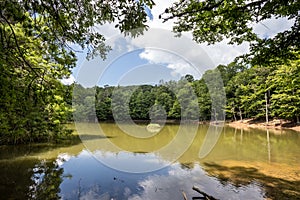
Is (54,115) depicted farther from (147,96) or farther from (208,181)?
(147,96)

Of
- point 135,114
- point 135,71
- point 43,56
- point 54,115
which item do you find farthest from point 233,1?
point 135,114

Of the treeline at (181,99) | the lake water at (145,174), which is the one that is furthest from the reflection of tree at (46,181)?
the treeline at (181,99)

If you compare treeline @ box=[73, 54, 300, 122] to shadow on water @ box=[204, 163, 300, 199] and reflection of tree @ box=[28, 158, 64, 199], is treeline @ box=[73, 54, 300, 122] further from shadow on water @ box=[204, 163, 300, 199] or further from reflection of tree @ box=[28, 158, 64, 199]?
reflection of tree @ box=[28, 158, 64, 199]

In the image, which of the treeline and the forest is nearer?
the forest

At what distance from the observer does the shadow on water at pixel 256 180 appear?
21.8 ft

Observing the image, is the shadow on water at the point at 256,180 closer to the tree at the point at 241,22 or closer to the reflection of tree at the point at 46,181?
the tree at the point at 241,22

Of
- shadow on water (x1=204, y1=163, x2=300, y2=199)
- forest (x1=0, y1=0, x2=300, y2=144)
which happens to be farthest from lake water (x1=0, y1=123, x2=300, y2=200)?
forest (x1=0, y1=0, x2=300, y2=144)

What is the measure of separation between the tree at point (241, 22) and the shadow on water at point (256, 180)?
12.7ft

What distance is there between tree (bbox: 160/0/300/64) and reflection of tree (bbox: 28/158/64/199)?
228 inches

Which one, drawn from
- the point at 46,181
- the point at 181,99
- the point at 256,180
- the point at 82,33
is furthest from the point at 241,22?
the point at 181,99

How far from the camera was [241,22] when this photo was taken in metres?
→ 5.28

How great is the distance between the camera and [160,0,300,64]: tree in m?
4.61

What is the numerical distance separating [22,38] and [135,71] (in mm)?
7460

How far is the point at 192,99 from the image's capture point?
41.8 m
